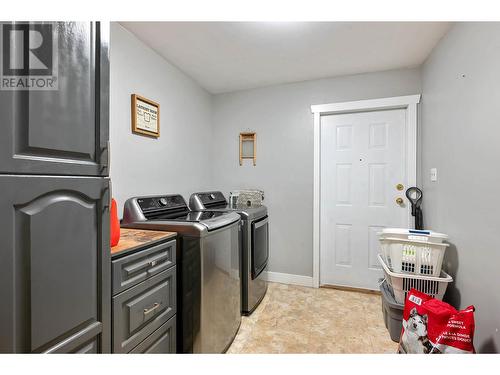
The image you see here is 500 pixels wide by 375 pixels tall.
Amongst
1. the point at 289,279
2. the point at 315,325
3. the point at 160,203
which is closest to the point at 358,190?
the point at 289,279

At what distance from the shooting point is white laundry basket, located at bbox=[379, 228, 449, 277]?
5.62 feet

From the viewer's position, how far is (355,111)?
2686mm

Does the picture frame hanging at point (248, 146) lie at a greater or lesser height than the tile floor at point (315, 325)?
greater

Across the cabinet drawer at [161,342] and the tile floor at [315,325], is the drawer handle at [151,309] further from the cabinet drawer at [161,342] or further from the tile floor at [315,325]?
the tile floor at [315,325]

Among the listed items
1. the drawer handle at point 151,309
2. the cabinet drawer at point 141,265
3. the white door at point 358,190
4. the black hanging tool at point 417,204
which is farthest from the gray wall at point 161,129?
the black hanging tool at point 417,204

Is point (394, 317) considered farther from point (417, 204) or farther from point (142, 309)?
point (142, 309)

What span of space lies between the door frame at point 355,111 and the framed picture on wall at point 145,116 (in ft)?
5.52

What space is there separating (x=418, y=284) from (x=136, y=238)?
1947 millimetres

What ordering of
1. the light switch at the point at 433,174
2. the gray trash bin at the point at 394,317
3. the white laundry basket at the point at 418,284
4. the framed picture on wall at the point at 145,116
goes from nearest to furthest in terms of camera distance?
the white laundry basket at the point at 418,284 < the gray trash bin at the point at 394,317 < the framed picture on wall at the point at 145,116 < the light switch at the point at 433,174

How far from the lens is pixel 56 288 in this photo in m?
0.83

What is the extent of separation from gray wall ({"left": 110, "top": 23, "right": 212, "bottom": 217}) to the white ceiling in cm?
15

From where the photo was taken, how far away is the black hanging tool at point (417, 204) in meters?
2.31

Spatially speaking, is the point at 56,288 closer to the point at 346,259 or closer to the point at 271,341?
the point at 271,341
